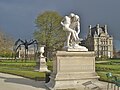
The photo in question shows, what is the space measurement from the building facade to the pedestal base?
91.2m

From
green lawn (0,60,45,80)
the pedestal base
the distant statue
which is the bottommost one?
green lawn (0,60,45,80)

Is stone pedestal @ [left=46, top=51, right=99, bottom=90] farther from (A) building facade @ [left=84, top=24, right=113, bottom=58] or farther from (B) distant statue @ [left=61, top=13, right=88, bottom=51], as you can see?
(A) building facade @ [left=84, top=24, right=113, bottom=58]

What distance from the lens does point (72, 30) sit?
49.5ft

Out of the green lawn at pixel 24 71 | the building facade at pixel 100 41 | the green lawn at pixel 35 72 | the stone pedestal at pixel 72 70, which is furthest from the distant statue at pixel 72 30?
the building facade at pixel 100 41

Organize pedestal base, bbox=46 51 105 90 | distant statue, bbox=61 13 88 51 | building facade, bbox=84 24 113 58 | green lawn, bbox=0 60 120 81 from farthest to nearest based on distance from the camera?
building facade, bbox=84 24 113 58 < green lawn, bbox=0 60 120 81 < distant statue, bbox=61 13 88 51 < pedestal base, bbox=46 51 105 90

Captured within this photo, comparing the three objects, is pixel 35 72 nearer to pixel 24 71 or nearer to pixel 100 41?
pixel 24 71

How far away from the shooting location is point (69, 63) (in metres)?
14.3

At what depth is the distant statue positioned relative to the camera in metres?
14.9

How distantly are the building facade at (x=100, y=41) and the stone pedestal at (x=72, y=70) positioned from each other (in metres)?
91.2

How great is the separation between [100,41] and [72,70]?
3778 inches

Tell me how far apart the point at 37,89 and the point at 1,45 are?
59223 mm

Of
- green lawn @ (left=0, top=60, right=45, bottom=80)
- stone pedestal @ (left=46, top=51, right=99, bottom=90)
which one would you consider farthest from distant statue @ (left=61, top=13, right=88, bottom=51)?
green lawn @ (left=0, top=60, right=45, bottom=80)

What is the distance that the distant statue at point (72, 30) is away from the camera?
49.0 feet

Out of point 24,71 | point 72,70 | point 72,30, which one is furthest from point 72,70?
point 24,71
